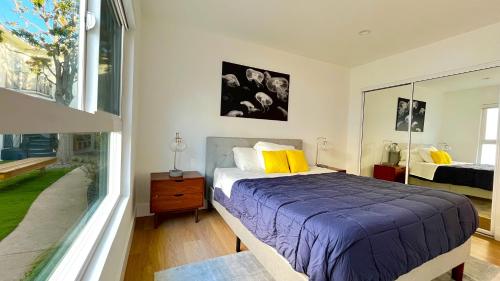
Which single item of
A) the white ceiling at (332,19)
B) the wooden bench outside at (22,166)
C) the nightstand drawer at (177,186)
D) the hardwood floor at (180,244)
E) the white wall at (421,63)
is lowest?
the hardwood floor at (180,244)

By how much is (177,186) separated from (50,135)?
6.10ft

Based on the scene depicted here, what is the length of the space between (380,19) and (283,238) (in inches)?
109

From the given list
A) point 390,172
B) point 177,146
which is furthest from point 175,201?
point 390,172

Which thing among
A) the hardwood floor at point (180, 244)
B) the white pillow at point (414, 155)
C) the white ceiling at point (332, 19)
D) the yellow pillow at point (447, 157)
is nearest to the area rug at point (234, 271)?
the hardwood floor at point (180, 244)

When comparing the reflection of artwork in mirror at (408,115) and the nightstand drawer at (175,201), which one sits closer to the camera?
the nightstand drawer at (175,201)

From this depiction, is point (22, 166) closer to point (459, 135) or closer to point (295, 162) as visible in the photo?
point (295, 162)

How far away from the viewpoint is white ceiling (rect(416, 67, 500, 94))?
2664 millimetres

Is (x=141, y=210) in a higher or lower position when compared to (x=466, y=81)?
lower

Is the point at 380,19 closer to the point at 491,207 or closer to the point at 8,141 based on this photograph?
the point at 491,207

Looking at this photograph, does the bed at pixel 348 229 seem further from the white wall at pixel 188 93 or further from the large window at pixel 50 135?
the white wall at pixel 188 93

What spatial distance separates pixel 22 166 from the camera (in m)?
0.61

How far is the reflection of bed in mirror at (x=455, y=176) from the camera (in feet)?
8.93

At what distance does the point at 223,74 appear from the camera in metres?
3.17

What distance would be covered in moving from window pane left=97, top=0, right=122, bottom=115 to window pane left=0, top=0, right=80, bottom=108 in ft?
1.27
